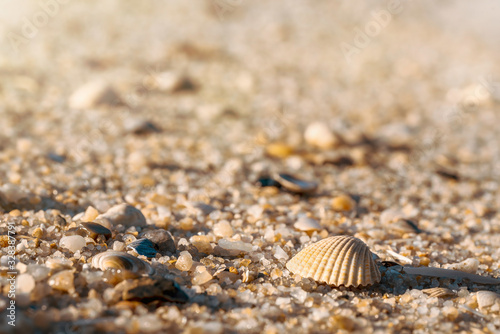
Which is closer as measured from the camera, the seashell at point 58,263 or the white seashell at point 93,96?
the seashell at point 58,263

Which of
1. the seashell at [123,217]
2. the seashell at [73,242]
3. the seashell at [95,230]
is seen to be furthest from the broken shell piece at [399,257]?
the seashell at [73,242]

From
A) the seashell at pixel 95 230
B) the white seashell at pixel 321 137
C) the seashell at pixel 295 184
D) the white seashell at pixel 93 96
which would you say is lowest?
the seashell at pixel 95 230

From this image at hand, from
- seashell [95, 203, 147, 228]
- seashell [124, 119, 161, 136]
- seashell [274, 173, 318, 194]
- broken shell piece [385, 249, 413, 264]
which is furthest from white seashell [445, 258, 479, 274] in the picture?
seashell [124, 119, 161, 136]

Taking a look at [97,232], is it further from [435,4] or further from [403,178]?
[435,4]

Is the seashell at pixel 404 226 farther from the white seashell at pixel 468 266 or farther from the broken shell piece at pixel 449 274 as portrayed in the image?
the broken shell piece at pixel 449 274

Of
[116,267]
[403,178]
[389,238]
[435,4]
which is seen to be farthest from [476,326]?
[435,4]

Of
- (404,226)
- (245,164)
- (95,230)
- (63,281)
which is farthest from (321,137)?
(63,281)
